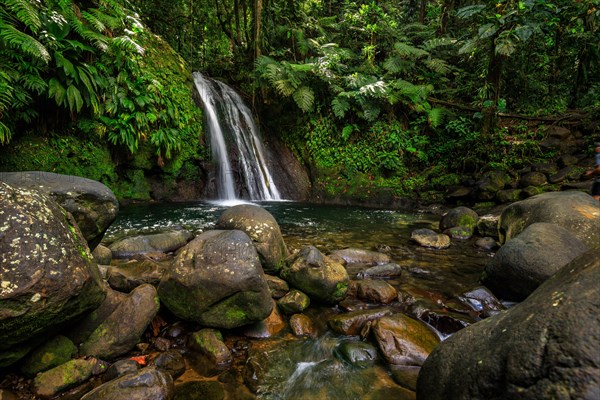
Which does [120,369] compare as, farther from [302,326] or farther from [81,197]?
[81,197]

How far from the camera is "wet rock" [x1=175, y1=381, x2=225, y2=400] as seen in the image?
2.09 m

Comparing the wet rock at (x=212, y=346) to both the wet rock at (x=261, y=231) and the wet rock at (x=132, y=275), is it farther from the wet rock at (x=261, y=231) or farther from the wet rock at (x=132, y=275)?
the wet rock at (x=261, y=231)

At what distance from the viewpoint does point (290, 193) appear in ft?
35.4

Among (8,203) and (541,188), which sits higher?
(8,203)

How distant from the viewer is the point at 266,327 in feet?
9.49

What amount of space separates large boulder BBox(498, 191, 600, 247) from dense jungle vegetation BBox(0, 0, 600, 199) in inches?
182

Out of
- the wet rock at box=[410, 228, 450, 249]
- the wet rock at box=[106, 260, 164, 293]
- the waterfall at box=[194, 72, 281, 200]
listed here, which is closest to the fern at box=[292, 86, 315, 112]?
the waterfall at box=[194, 72, 281, 200]

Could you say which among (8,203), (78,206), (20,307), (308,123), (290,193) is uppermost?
(308,123)

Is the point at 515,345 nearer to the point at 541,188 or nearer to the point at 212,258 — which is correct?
the point at 212,258

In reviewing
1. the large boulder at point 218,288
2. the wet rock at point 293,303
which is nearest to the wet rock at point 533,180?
the wet rock at point 293,303

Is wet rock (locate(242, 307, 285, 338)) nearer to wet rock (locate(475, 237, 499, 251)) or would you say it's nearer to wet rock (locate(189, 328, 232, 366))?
wet rock (locate(189, 328, 232, 366))

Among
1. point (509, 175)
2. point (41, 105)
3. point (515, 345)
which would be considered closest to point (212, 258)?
point (515, 345)

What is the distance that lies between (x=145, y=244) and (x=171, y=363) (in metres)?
2.59

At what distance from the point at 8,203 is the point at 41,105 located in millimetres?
6615
